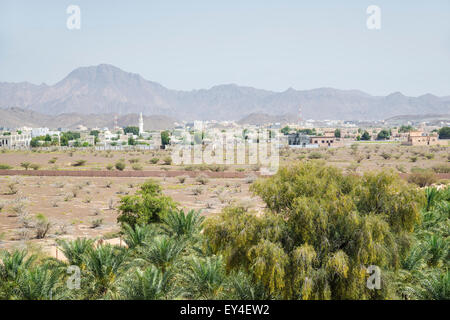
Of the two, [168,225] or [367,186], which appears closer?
[367,186]

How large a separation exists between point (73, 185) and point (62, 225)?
16.5m

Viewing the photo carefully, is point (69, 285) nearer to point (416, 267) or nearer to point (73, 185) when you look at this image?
point (416, 267)

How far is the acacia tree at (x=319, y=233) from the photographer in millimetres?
9180

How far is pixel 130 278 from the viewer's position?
11.2 meters

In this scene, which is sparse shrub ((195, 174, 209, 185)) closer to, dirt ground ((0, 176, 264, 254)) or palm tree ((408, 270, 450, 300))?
dirt ground ((0, 176, 264, 254))

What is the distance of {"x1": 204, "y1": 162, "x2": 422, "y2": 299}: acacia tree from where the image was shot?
30.1 ft

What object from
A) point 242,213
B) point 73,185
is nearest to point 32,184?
point 73,185

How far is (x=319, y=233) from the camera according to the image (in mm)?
9625

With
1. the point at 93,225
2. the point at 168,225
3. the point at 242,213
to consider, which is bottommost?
the point at 93,225

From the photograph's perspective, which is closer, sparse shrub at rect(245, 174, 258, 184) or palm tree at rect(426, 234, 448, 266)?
palm tree at rect(426, 234, 448, 266)

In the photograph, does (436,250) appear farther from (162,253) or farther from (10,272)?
(10,272)

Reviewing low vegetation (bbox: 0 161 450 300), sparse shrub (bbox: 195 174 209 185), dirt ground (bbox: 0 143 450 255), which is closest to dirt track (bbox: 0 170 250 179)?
dirt ground (bbox: 0 143 450 255)
